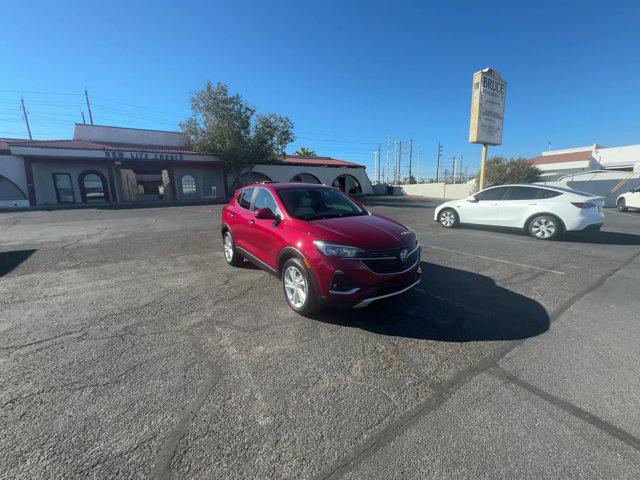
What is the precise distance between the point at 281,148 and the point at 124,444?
27243 millimetres

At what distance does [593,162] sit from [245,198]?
57.4 metres

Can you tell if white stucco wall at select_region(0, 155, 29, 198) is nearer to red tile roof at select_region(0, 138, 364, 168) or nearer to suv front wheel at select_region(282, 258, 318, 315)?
red tile roof at select_region(0, 138, 364, 168)

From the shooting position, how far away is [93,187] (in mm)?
23922

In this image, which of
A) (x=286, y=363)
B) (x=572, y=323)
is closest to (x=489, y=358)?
(x=572, y=323)

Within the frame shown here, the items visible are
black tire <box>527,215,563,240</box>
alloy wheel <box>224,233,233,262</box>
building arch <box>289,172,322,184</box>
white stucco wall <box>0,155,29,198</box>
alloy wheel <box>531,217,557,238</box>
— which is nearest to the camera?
alloy wheel <box>224,233,233,262</box>

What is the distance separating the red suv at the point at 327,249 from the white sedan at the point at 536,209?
6365 millimetres

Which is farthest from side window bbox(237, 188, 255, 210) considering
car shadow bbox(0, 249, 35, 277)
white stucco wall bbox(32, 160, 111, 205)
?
white stucco wall bbox(32, 160, 111, 205)

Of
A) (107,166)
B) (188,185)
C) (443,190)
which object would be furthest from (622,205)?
(107,166)

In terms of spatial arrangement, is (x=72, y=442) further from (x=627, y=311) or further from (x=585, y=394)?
(x=627, y=311)

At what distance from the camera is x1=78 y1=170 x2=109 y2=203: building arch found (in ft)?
77.3

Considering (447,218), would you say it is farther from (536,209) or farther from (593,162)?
(593,162)

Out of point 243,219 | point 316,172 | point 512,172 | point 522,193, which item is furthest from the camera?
point 512,172

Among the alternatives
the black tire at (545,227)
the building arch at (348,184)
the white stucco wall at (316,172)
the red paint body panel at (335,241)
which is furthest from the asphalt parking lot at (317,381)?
the building arch at (348,184)

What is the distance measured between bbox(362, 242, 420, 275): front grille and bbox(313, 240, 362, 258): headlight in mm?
135
